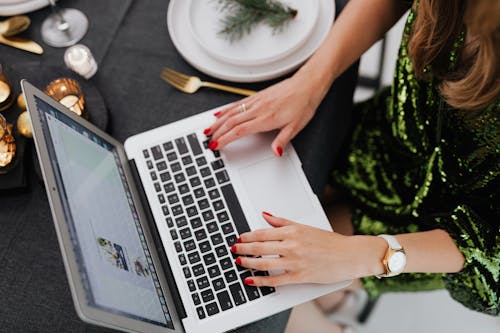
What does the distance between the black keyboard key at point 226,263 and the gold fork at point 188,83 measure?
0.27 m

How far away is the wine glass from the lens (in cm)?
91

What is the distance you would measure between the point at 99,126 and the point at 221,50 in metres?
0.24

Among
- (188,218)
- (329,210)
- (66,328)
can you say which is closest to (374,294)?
(329,210)

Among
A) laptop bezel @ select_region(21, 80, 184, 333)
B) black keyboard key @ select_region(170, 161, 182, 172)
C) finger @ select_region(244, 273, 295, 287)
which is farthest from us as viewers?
black keyboard key @ select_region(170, 161, 182, 172)

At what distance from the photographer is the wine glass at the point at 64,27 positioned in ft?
2.99

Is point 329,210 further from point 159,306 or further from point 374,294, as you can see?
point 159,306

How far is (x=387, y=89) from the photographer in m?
1.08

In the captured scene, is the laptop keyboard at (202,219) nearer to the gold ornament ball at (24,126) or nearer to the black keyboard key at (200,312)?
the black keyboard key at (200,312)

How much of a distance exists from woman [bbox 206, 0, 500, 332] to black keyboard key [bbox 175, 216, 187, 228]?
96mm

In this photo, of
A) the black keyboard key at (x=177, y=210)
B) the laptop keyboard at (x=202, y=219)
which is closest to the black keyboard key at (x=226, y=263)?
the laptop keyboard at (x=202, y=219)

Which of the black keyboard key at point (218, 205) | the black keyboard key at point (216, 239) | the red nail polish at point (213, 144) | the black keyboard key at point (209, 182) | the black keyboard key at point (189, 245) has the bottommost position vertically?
the black keyboard key at point (189, 245)

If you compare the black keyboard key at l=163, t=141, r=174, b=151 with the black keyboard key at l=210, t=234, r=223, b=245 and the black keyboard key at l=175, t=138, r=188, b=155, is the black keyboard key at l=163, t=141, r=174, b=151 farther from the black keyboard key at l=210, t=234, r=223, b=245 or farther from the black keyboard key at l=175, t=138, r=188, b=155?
the black keyboard key at l=210, t=234, r=223, b=245

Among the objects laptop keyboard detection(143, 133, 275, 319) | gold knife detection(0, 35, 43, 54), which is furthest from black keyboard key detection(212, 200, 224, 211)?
gold knife detection(0, 35, 43, 54)

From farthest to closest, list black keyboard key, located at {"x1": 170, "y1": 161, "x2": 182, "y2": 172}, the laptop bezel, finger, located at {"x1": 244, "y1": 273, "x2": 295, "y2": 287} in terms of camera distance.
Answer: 1. black keyboard key, located at {"x1": 170, "y1": 161, "x2": 182, "y2": 172}
2. finger, located at {"x1": 244, "y1": 273, "x2": 295, "y2": 287}
3. the laptop bezel
